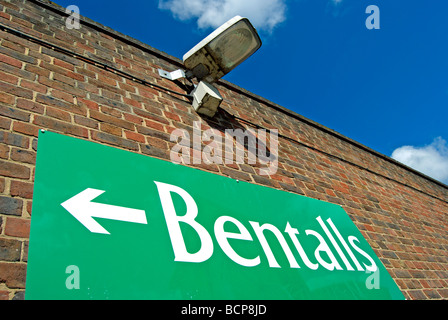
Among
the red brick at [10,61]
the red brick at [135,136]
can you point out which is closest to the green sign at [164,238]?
the red brick at [135,136]

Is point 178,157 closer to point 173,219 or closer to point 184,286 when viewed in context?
point 173,219

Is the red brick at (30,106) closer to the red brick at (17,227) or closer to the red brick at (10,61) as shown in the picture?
→ the red brick at (10,61)

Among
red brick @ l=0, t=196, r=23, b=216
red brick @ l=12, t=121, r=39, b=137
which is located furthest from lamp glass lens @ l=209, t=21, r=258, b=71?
red brick @ l=0, t=196, r=23, b=216

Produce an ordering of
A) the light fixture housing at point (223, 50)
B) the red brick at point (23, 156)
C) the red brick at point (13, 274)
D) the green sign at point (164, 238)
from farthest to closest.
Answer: the light fixture housing at point (223, 50), the red brick at point (23, 156), the green sign at point (164, 238), the red brick at point (13, 274)

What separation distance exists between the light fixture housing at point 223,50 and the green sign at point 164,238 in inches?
38.6

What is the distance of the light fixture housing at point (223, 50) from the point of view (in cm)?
201

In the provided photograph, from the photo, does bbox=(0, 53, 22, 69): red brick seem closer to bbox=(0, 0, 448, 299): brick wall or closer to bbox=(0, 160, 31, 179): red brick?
bbox=(0, 0, 448, 299): brick wall

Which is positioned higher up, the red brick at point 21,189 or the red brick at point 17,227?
the red brick at point 21,189

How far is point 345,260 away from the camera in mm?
1893

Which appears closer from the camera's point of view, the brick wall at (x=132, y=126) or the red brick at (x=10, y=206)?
the red brick at (x=10, y=206)

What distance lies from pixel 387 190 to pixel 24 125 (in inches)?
146

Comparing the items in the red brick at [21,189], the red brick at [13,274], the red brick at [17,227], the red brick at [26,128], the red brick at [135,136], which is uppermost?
the red brick at [135,136]

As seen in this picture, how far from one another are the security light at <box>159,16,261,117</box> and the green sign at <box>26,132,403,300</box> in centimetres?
73

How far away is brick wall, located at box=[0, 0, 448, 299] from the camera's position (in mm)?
1155
